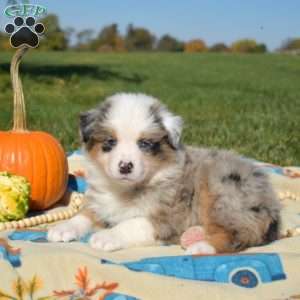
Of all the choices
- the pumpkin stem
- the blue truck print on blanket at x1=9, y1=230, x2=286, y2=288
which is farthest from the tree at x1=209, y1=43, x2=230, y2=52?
the blue truck print on blanket at x1=9, y1=230, x2=286, y2=288

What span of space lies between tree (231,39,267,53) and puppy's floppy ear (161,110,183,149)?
46289 mm

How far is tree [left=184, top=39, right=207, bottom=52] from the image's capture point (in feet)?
180

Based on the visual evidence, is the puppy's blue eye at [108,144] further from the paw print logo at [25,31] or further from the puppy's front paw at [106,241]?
the paw print logo at [25,31]

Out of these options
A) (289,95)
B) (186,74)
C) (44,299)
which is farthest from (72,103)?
(186,74)

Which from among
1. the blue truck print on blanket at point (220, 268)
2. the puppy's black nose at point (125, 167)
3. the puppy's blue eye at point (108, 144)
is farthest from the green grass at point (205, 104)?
the blue truck print on blanket at point (220, 268)

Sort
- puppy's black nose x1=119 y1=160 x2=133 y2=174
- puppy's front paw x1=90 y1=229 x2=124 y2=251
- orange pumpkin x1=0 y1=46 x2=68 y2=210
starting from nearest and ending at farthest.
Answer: puppy's front paw x1=90 y1=229 x2=124 y2=251
puppy's black nose x1=119 y1=160 x2=133 y2=174
orange pumpkin x1=0 y1=46 x2=68 y2=210

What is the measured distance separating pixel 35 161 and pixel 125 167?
3.90 feet

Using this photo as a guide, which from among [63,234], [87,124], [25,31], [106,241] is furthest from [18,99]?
[106,241]

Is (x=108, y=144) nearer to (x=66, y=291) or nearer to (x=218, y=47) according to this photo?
(x=66, y=291)

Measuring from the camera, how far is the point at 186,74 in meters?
20.3

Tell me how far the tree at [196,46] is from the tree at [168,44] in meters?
1.02

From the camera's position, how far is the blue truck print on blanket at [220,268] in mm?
3121

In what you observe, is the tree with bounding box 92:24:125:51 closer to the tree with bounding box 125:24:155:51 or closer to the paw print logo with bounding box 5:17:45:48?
the tree with bounding box 125:24:155:51

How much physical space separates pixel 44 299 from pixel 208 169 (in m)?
1.51
